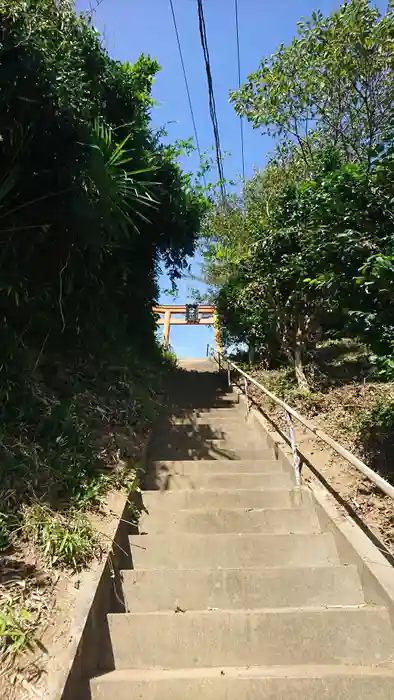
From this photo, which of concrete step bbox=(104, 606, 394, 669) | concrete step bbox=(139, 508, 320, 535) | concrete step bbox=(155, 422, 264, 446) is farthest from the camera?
concrete step bbox=(155, 422, 264, 446)

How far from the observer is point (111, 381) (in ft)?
16.7

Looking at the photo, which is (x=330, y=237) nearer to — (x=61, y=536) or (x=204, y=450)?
(x=204, y=450)

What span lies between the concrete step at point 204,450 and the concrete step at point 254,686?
262 centimetres

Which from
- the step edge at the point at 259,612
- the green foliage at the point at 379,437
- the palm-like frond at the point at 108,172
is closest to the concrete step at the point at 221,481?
the green foliage at the point at 379,437

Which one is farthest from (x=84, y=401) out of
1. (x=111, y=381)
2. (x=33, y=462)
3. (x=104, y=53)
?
(x=104, y=53)

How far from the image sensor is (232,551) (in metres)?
2.87

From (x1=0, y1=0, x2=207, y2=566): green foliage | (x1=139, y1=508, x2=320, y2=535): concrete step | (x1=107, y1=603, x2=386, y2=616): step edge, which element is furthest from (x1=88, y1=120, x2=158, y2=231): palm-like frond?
(x1=107, y1=603, x2=386, y2=616): step edge

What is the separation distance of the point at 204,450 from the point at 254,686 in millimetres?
2892

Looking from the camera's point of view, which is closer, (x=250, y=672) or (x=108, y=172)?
(x=250, y=672)

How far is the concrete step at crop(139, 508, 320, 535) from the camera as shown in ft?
10.5

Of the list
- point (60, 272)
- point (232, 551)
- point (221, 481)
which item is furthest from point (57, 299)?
point (232, 551)

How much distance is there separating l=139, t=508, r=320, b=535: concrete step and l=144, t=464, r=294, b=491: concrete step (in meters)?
0.56

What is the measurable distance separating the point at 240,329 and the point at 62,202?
7.28 m

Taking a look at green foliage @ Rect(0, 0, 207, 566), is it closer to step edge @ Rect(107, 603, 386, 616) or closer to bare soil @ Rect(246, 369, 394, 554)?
step edge @ Rect(107, 603, 386, 616)
